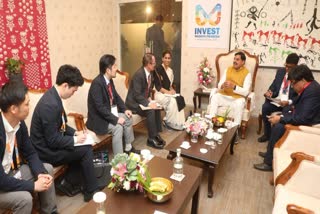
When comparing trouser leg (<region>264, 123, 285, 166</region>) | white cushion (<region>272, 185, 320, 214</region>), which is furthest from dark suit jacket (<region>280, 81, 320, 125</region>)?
white cushion (<region>272, 185, 320, 214</region>)

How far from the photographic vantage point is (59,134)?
217 cm

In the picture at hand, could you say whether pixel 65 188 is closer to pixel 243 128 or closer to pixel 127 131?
pixel 127 131

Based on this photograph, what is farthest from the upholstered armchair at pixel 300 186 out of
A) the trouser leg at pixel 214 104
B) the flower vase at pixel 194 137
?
the trouser leg at pixel 214 104

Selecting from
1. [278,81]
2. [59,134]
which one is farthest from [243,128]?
[59,134]

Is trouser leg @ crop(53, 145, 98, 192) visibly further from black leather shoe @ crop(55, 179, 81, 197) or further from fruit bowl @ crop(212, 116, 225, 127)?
fruit bowl @ crop(212, 116, 225, 127)

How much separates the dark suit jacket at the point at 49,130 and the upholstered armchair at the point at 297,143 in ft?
6.22

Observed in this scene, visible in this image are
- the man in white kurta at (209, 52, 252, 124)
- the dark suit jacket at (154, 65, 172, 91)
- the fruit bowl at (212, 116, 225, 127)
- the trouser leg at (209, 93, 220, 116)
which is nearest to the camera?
the fruit bowl at (212, 116, 225, 127)

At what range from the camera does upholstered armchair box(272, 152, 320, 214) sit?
5.61 ft

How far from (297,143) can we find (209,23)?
9.51 ft

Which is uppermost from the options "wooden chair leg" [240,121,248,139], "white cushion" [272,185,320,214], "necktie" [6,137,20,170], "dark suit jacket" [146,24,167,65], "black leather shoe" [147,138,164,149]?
"dark suit jacket" [146,24,167,65]

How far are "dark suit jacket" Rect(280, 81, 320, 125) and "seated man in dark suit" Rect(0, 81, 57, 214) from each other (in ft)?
7.95

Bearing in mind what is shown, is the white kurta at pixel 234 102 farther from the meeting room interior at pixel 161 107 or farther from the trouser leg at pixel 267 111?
the trouser leg at pixel 267 111

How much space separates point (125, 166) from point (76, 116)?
53.3 inches

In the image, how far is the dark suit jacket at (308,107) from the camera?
2.57m
